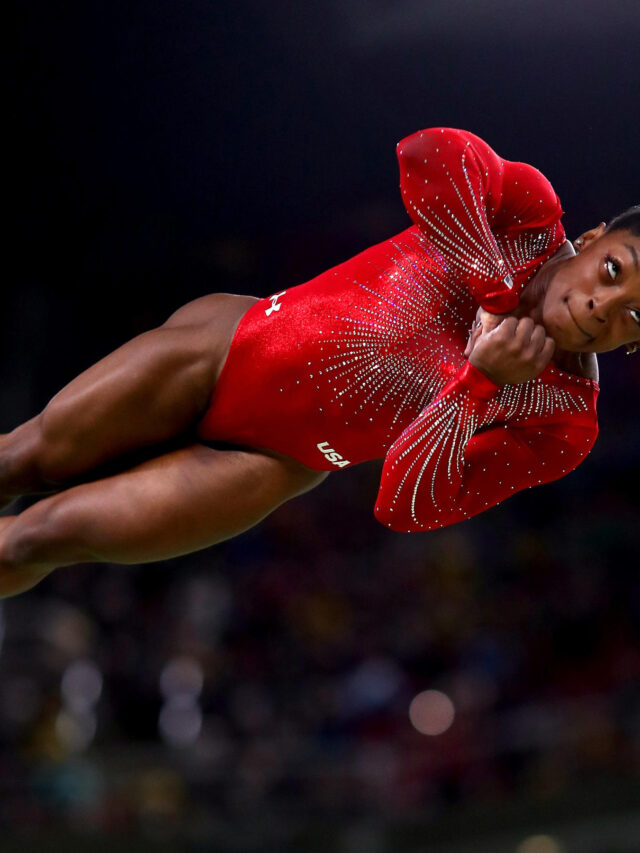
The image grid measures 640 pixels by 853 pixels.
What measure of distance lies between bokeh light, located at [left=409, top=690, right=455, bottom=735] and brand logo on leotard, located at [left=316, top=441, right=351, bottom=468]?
7.92 ft

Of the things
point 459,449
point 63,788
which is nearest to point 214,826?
point 63,788

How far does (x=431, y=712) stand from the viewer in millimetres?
4406

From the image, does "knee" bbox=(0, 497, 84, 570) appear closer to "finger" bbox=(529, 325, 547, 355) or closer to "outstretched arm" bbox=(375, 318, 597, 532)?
"outstretched arm" bbox=(375, 318, 597, 532)

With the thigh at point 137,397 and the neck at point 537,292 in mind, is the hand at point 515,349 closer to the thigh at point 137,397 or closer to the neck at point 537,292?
the neck at point 537,292

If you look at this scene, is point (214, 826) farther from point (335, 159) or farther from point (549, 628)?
point (335, 159)

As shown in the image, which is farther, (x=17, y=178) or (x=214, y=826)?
(x=17, y=178)

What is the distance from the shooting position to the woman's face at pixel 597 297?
182 centimetres

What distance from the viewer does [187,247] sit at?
15.0 feet

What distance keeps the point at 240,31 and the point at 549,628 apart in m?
2.88

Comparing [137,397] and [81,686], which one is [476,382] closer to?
[137,397]

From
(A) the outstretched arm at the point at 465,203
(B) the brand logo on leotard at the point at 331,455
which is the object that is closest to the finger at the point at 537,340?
(A) the outstretched arm at the point at 465,203

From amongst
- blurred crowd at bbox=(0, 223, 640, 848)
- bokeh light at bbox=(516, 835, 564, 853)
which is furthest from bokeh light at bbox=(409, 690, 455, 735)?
bokeh light at bbox=(516, 835, 564, 853)

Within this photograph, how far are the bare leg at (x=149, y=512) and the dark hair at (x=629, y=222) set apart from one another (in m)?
0.79

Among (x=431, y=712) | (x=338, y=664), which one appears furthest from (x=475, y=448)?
(x=338, y=664)
